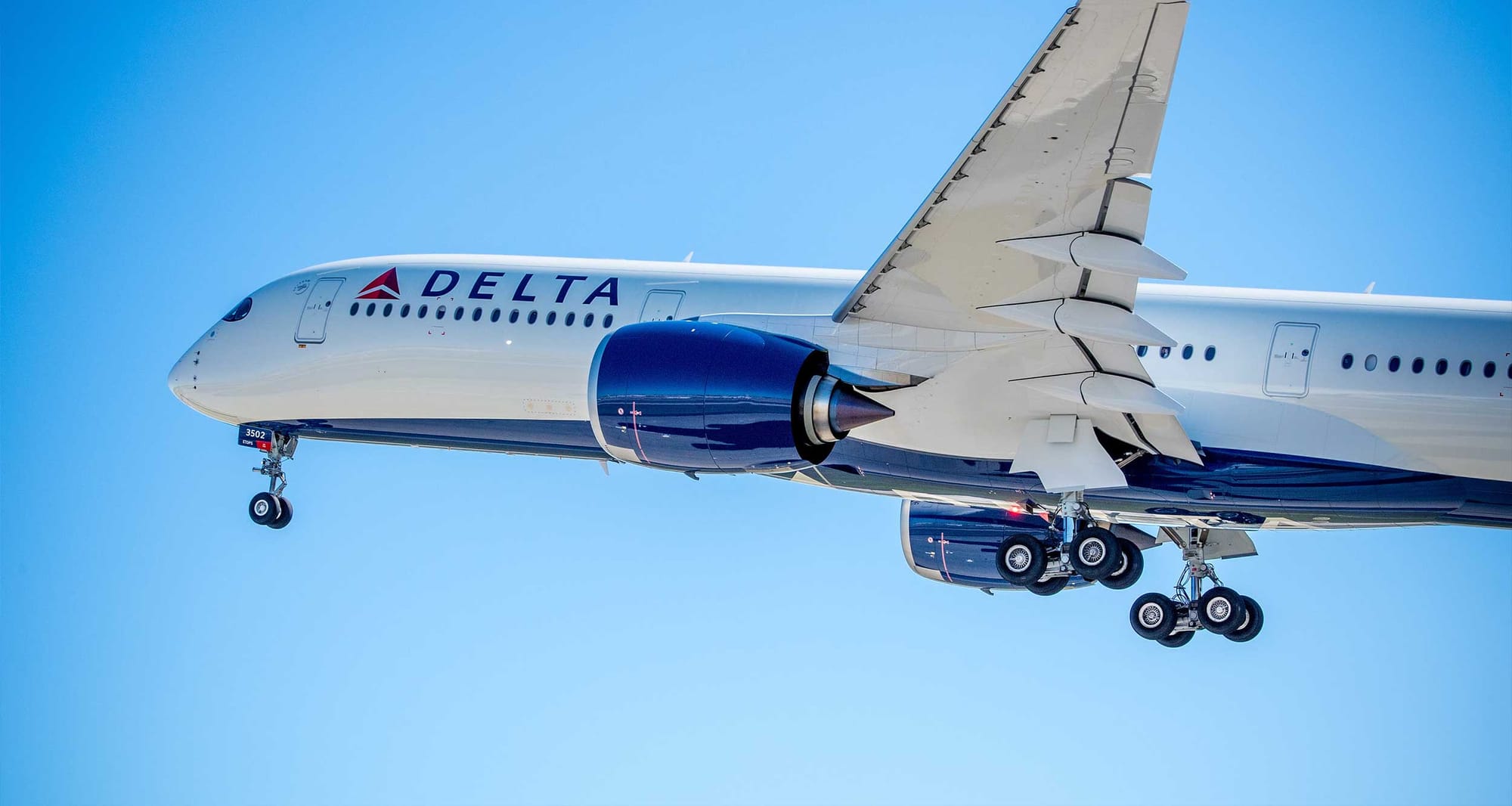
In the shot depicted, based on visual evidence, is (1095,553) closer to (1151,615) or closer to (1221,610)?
(1151,615)

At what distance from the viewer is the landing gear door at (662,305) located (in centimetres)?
2036

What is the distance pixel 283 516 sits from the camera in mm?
24078

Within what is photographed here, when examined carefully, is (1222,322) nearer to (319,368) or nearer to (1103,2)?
(1103,2)

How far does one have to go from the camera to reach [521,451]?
21.4m

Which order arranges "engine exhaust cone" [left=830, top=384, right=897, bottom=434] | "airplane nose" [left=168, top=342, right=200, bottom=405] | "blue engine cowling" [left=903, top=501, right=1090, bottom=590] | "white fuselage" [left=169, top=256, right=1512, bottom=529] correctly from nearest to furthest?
"engine exhaust cone" [left=830, top=384, right=897, bottom=434] → "white fuselage" [left=169, top=256, right=1512, bottom=529] → "blue engine cowling" [left=903, top=501, right=1090, bottom=590] → "airplane nose" [left=168, top=342, right=200, bottom=405]

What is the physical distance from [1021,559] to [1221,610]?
435cm

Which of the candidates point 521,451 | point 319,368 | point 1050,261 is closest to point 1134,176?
point 1050,261

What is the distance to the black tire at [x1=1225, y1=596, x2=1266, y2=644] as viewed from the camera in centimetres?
2181

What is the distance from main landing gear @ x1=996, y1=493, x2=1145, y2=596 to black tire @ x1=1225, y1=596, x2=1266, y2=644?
118 inches

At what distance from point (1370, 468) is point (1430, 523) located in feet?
5.71

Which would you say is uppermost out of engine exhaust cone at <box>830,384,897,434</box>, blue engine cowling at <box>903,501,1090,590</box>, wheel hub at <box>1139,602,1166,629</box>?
blue engine cowling at <box>903,501,1090,590</box>

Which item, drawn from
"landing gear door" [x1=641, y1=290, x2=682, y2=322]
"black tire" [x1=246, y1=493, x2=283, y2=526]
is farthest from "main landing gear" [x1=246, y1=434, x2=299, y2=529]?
"landing gear door" [x1=641, y1=290, x2=682, y2=322]

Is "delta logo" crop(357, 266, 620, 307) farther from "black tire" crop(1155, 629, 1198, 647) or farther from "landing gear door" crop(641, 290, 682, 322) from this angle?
"black tire" crop(1155, 629, 1198, 647)

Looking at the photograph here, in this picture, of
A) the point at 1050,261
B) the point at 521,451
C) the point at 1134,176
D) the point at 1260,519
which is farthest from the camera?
the point at 521,451
